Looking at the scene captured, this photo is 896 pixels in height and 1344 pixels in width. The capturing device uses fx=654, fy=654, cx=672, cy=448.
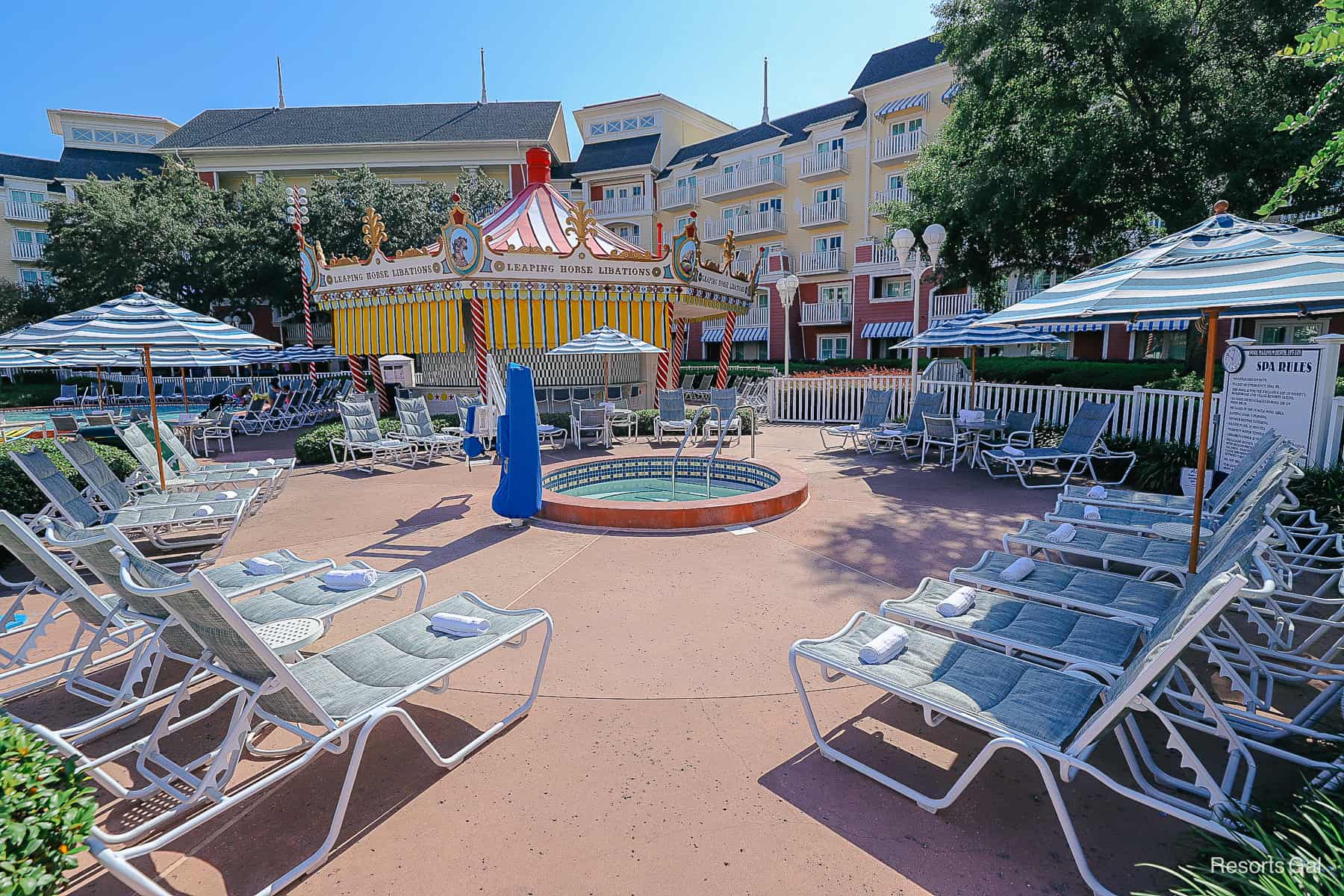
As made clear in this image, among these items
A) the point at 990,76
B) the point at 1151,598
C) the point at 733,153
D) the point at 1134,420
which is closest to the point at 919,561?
the point at 1151,598

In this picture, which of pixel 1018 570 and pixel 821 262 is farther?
pixel 821 262

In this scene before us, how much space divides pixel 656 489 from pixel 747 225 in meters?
26.9

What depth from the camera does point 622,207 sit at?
121ft

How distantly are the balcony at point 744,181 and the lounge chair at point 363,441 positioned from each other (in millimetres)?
25981

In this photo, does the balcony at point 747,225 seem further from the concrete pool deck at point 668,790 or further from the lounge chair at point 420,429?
the concrete pool deck at point 668,790

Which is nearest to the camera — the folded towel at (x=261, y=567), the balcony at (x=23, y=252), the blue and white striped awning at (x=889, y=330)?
the folded towel at (x=261, y=567)

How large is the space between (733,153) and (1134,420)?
28.0 metres

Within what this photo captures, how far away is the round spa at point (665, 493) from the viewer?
6770 millimetres

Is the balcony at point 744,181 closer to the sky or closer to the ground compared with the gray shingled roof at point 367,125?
closer to the ground

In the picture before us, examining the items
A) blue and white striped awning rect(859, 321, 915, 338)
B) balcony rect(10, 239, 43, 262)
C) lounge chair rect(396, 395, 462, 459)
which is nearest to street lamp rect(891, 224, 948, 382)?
lounge chair rect(396, 395, 462, 459)

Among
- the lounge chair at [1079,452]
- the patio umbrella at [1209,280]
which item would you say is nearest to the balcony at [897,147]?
the lounge chair at [1079,452]

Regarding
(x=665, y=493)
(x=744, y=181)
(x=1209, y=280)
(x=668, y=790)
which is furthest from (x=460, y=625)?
(x=744, y=181)

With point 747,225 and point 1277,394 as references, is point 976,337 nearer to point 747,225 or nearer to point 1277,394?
point 1277,394

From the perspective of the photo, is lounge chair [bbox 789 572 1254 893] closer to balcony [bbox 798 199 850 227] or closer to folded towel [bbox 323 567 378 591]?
folded towel [bbox 323 567 378 591]
